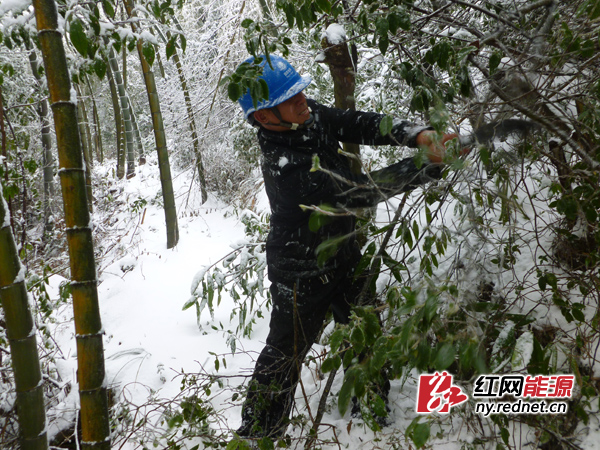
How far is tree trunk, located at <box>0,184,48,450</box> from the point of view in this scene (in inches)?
63.2

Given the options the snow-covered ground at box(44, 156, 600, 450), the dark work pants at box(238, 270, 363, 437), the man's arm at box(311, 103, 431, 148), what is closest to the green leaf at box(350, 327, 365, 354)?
the snow-covered ground at box(44, 156, 600, 450)

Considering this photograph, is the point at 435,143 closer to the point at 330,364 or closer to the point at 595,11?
the point at 595,11

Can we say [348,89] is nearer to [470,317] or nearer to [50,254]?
[470,317]

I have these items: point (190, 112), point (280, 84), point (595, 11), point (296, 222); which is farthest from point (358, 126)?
point (190, 112)

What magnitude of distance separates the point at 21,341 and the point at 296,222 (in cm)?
130

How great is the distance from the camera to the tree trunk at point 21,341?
63.2 inches

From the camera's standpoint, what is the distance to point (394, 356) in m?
1.27

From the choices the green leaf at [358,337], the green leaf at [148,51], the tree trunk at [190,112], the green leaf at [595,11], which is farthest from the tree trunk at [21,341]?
the tree trunk at [190,112]

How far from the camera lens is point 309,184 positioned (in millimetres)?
2031

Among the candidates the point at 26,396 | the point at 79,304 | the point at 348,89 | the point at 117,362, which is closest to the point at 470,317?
the point at 79,304

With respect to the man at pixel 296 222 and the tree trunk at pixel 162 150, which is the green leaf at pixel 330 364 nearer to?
the man at pixel 296 222

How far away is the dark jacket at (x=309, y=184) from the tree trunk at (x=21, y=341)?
3.72 feet

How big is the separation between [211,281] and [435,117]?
2.04 meters

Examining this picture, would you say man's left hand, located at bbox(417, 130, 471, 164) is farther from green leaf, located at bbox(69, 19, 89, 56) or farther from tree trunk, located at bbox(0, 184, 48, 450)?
tree trunk, located at bbox(0, 184, 48, 450)
